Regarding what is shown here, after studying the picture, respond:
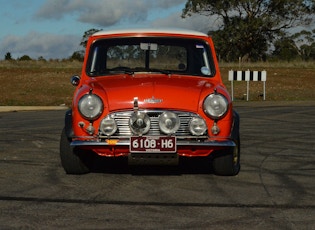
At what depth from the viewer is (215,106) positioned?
6.23 meters

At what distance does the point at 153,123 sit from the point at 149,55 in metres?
1.52

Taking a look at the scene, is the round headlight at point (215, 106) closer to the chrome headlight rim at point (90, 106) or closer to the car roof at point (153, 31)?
the chrome headlight rim at point (90, 106)

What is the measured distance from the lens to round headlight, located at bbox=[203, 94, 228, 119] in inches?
244

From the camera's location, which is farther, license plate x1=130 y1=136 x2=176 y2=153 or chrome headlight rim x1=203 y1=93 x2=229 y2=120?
chrome headlight rim x1=203 y1=93 x2=229 y2=120

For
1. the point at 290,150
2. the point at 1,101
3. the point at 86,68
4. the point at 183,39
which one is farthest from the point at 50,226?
the point at 1,101

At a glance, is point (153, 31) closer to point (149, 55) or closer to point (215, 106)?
point (149, 55)

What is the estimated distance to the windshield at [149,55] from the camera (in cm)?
732

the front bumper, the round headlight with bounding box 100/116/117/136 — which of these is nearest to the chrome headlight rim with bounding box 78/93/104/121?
Answer: the round headlight with bounding box 100/116/117/136

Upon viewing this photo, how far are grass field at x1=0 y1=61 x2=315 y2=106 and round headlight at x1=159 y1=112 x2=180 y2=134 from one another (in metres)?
16.8

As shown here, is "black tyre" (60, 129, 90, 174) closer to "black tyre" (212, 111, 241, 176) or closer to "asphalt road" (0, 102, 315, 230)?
"asphalt road" (0, 102, 315, 230)

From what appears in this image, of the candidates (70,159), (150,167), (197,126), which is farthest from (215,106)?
(70,159)

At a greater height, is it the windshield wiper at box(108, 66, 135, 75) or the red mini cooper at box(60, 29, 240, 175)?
the windshield wiper at box(108, 66, 135, 75)

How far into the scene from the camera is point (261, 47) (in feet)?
182

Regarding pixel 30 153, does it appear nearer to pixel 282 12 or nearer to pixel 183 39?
pixel 183 39
